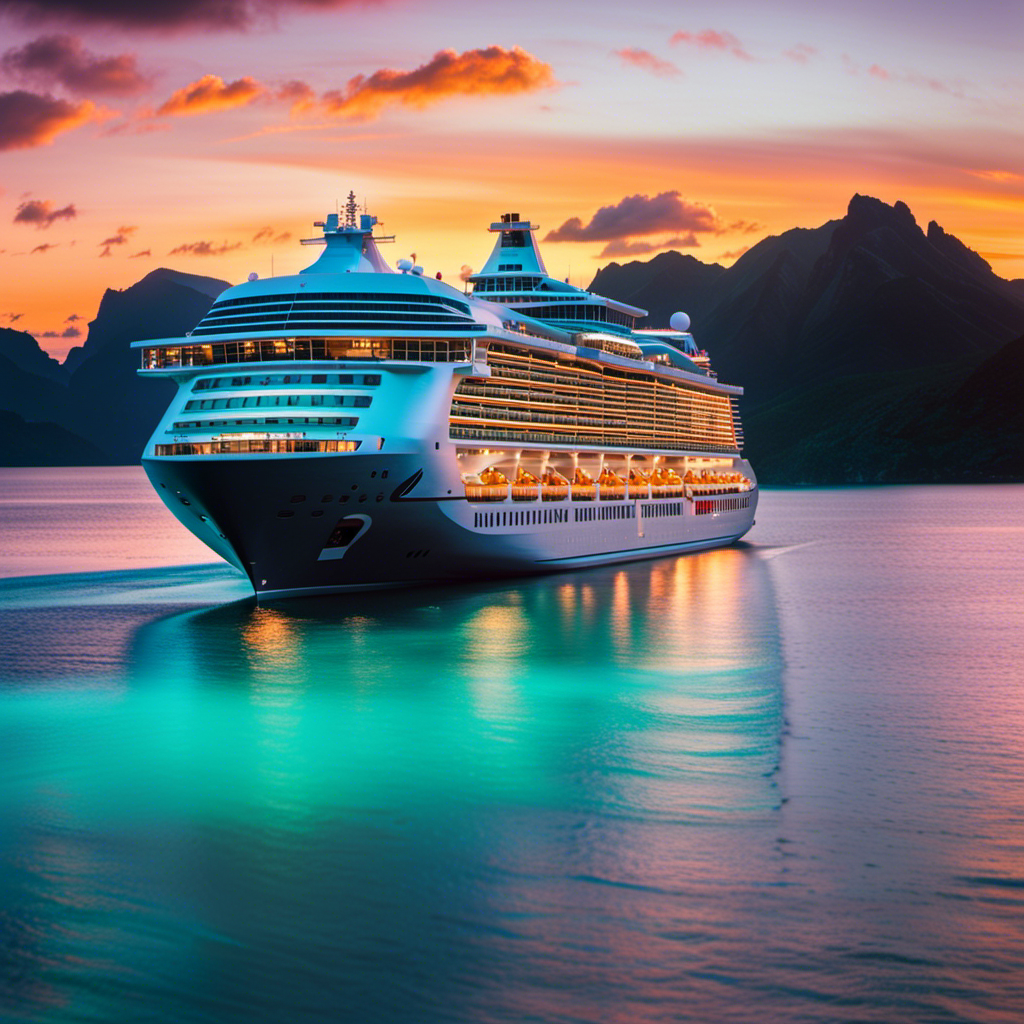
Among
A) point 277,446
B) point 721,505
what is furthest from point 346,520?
point 721,505

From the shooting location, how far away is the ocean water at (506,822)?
16.1 m

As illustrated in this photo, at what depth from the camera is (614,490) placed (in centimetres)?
7281

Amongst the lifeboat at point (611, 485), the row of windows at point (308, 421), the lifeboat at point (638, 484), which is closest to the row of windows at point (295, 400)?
the row of windows at point (308, 421)

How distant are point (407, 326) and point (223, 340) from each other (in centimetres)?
841

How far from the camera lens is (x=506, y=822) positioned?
75.7ft

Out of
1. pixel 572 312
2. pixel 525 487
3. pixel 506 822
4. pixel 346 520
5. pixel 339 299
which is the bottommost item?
pixel 506 822

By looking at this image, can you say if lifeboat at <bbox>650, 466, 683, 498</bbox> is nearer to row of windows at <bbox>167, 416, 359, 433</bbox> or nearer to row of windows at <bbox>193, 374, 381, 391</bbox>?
row of windows at <bbox>193, 374, 381, 391</bbox>

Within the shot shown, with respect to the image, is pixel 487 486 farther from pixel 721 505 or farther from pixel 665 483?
pixel 721 505

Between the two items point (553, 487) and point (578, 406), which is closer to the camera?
point (553, 487)

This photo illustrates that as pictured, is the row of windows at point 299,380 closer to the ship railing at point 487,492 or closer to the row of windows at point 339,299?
the row of windows at point 339,299

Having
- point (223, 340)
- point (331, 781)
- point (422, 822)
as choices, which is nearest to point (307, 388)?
point (223, 340)

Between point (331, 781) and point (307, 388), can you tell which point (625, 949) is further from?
point (307, 388)

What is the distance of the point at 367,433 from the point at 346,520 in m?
3.79

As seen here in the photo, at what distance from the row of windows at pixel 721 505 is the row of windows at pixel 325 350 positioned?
40.3m
